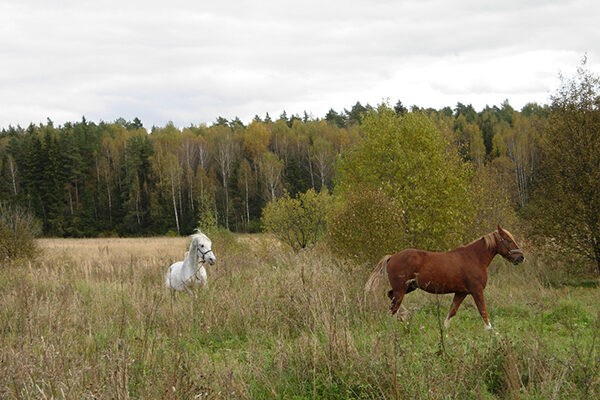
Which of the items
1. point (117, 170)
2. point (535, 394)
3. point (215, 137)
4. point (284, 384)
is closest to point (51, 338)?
point (284, 384)

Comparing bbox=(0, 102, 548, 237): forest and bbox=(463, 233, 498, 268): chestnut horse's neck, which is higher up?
bbox=(0, 102, 548, 237): forest

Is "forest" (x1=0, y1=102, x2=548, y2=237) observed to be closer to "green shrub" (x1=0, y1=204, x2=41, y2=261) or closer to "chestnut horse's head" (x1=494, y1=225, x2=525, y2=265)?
"green shrub" (x1=0, y1=204, x2=41, y2=261)

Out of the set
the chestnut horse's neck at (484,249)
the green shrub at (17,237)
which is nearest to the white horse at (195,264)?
the chestnut horse's neck at (484,249)

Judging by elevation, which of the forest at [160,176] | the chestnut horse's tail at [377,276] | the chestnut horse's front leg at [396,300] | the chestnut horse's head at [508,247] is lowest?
the chestnut horse's front leg at [396,300]

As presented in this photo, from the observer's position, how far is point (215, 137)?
68.8 m

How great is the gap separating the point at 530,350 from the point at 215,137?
65.6 m

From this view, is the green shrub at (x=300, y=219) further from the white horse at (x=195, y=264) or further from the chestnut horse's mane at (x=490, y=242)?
the chestnut horse's mane at (x=490, y=242)

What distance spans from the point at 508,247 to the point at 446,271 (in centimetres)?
112

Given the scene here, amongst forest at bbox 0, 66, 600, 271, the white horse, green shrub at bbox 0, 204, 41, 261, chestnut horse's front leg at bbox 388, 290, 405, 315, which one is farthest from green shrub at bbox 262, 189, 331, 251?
forest at bbox 0, 66, 600, 271

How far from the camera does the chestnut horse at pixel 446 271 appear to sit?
8.27m

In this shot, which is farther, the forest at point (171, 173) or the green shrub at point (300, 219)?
the forest at point (171, 173)

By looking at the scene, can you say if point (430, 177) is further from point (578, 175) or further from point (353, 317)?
point (353, 317)

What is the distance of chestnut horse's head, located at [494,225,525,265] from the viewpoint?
8.38m

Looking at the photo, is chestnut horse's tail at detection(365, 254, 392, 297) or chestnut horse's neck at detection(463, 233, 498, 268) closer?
chestnut horse's tail at detection(365, 254, 392, 297)
